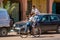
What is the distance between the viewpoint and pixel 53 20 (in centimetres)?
2552

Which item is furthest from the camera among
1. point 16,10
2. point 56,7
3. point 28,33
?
point 56,7

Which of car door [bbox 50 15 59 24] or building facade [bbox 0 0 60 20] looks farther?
building facade [bbox 0 0 60 20]

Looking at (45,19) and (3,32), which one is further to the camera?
(45,19)

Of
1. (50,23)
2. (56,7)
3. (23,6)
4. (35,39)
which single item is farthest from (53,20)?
(56,7)

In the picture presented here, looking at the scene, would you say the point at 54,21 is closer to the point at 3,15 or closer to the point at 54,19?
the point at 54,19

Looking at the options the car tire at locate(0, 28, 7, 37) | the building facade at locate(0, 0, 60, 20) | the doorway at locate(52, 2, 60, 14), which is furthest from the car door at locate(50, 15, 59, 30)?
the doorway at locate(52, 2, 60, 14)

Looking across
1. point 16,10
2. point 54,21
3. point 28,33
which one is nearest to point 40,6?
point 16,10

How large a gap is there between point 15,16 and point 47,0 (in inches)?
170

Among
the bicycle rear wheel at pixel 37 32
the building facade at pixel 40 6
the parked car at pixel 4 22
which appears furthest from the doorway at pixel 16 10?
the bicycle rear wheel at pixel 37 32

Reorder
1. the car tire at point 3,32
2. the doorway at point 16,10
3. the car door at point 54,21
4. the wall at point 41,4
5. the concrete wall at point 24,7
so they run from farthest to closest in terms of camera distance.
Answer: the wall at point 41,4
the doorway at point 16,10
the concrete wall at point 24,7
the car door at point 54,21
the car tire at point 3,32

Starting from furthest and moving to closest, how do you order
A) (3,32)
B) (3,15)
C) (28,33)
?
(3,32) → (3,15) → (28,33)

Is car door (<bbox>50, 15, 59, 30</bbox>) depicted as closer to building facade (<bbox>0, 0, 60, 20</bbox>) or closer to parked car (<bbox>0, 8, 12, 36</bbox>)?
parked car (<bbox>0, 8, 12, 36</bbox>)

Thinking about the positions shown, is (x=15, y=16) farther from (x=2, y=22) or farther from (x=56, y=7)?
(x=2, y=22)

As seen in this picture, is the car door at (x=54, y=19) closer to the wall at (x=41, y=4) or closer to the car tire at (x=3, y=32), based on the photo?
the car tire at (x=3, y=32)
